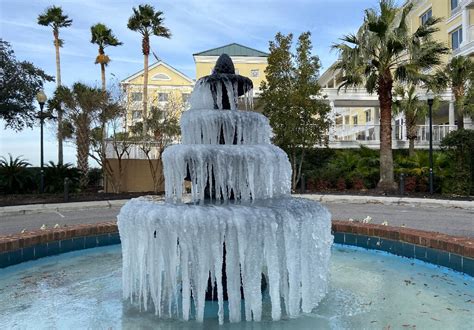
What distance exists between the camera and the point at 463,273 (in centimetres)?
565

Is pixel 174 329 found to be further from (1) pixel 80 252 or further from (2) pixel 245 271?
(1) pixel 80 252

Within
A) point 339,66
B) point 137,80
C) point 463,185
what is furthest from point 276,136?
point 137,80

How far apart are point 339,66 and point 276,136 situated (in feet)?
14.0

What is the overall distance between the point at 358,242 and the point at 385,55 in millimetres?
11894

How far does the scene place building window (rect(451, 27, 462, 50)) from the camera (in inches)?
1148

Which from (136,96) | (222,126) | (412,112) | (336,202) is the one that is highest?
(136,96)

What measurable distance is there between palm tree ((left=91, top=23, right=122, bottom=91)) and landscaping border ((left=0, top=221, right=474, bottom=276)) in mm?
23266

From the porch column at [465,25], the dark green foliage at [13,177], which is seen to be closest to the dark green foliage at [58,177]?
the dark green foliage at [13,177]

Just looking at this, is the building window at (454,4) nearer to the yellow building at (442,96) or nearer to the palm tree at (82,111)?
the yellow building at (442,96)

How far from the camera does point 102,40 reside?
29.3 metres

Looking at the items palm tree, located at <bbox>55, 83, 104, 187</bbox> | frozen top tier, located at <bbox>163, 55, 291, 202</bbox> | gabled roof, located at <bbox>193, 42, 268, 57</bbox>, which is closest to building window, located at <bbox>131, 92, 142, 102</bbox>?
palm tree, located at <bbox>55, 83, 104, 187</bbox>

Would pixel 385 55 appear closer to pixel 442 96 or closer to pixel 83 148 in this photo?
pixel 442 96

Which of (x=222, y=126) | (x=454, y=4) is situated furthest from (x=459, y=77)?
(x=222, y=126)

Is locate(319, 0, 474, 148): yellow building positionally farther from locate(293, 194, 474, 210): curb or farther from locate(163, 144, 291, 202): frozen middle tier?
locate(163, 144, 291, 202): frozen middle tier
